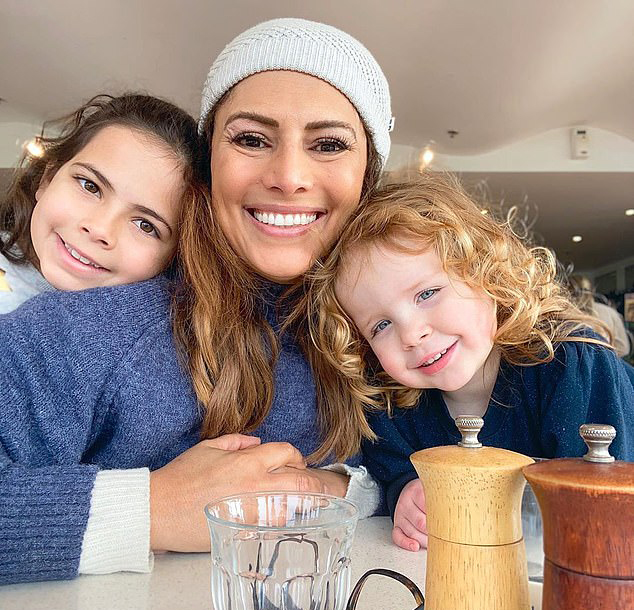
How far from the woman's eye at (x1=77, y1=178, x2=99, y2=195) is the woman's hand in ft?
1.70

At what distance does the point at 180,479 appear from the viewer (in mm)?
656

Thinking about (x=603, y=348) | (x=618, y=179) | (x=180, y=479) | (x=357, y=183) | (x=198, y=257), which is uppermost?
(x=618, y=179)

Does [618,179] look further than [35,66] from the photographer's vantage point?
Yes

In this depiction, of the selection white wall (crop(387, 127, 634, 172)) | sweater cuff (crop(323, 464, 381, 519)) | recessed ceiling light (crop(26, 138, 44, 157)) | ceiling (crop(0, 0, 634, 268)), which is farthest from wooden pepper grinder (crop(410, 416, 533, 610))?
white wall (crop(387, 127, 634, 172))

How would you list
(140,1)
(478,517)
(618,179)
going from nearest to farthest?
(478,517)
(140,1)
(618,179)

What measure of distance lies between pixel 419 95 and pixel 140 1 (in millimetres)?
1622

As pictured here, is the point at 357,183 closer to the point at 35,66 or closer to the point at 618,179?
the point at 35,66

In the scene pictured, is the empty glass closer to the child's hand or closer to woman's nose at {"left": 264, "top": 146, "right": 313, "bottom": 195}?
the child's hand

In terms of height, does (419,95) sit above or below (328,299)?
above

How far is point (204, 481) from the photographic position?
66 centimetres

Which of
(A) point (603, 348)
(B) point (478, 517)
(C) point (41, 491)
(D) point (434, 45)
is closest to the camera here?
(B) point (478, 517)

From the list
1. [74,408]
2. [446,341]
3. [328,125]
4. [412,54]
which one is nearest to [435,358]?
[446,341]

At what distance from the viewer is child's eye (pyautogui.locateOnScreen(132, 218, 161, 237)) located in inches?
40.9

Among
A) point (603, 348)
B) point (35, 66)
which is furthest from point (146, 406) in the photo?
point (35, 66)
